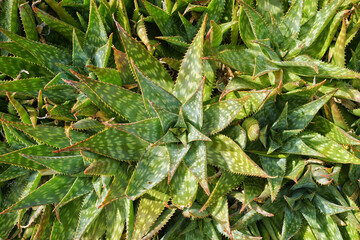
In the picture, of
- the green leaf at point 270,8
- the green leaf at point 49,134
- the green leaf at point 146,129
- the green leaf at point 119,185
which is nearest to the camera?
the green leaf at point 146,129

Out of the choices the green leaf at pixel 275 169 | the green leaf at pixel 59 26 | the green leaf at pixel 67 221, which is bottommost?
the green leaf at pixel 67 221

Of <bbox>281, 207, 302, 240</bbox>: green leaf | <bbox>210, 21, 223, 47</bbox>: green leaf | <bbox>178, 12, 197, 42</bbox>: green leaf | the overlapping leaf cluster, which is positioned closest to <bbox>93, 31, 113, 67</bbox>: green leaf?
the overlapping leaf cluster

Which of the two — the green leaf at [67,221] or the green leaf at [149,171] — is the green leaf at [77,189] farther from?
the green leaf at [149,171]

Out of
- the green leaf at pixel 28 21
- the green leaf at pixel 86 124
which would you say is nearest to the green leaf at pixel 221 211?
the green leaf at pixel 86 124

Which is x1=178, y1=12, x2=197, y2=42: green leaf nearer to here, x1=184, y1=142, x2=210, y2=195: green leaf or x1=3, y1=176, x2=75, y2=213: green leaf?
x1=184, y1=142, x2=210, y2=195: green leaf

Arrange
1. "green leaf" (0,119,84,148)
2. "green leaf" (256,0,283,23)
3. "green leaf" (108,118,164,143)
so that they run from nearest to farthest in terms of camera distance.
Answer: "green leaf" (108,118,164,143)
"green leaf" (0,119,84,148)
"green leaf" (256,0,283,23)

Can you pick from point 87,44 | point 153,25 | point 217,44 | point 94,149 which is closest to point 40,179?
point 94,149
